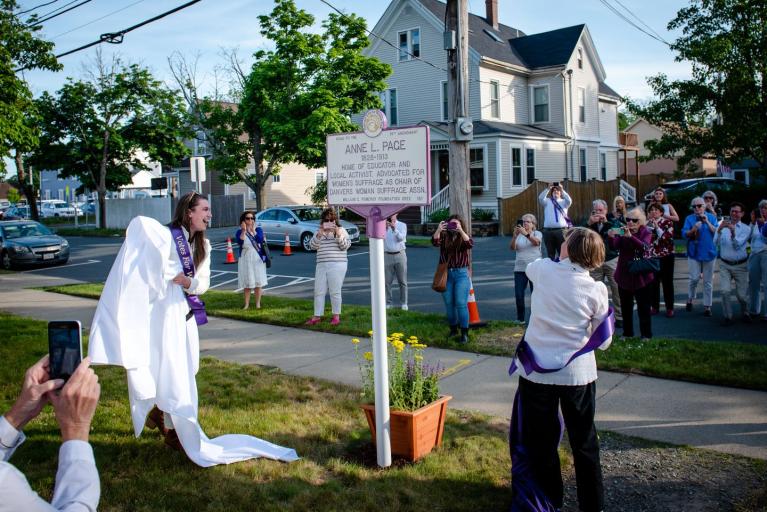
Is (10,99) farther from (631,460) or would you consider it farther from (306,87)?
(306,87)

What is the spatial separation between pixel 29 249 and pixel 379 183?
20406 millimetres

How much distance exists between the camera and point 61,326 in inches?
88.8

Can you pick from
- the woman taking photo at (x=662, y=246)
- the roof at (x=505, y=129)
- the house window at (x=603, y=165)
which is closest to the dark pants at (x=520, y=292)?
the woman taking photo at (x=662, y=246)

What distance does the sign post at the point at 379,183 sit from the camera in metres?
4.93

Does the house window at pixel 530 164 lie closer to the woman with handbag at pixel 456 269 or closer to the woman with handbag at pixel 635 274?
the woman with handbag at pixel 635 274

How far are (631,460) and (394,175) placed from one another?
2.86m

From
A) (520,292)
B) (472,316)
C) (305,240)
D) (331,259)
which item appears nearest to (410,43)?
(305,240)

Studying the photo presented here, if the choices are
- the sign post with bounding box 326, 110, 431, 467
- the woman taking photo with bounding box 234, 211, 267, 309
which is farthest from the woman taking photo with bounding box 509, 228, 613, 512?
Result: the woman taking photo with bounding box 234, 211, 267, 309

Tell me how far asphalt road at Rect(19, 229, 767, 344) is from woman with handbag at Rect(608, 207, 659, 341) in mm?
839

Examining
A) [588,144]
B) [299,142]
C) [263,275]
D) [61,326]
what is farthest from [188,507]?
[588,144]

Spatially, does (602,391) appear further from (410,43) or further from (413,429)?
(410,43)

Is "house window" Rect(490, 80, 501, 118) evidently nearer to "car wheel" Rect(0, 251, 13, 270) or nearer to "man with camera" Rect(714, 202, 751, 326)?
"car wheel" Rect(0, 251, 13, 270)

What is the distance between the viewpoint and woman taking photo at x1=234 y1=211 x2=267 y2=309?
483 inches

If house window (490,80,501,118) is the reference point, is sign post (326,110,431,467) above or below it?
below
